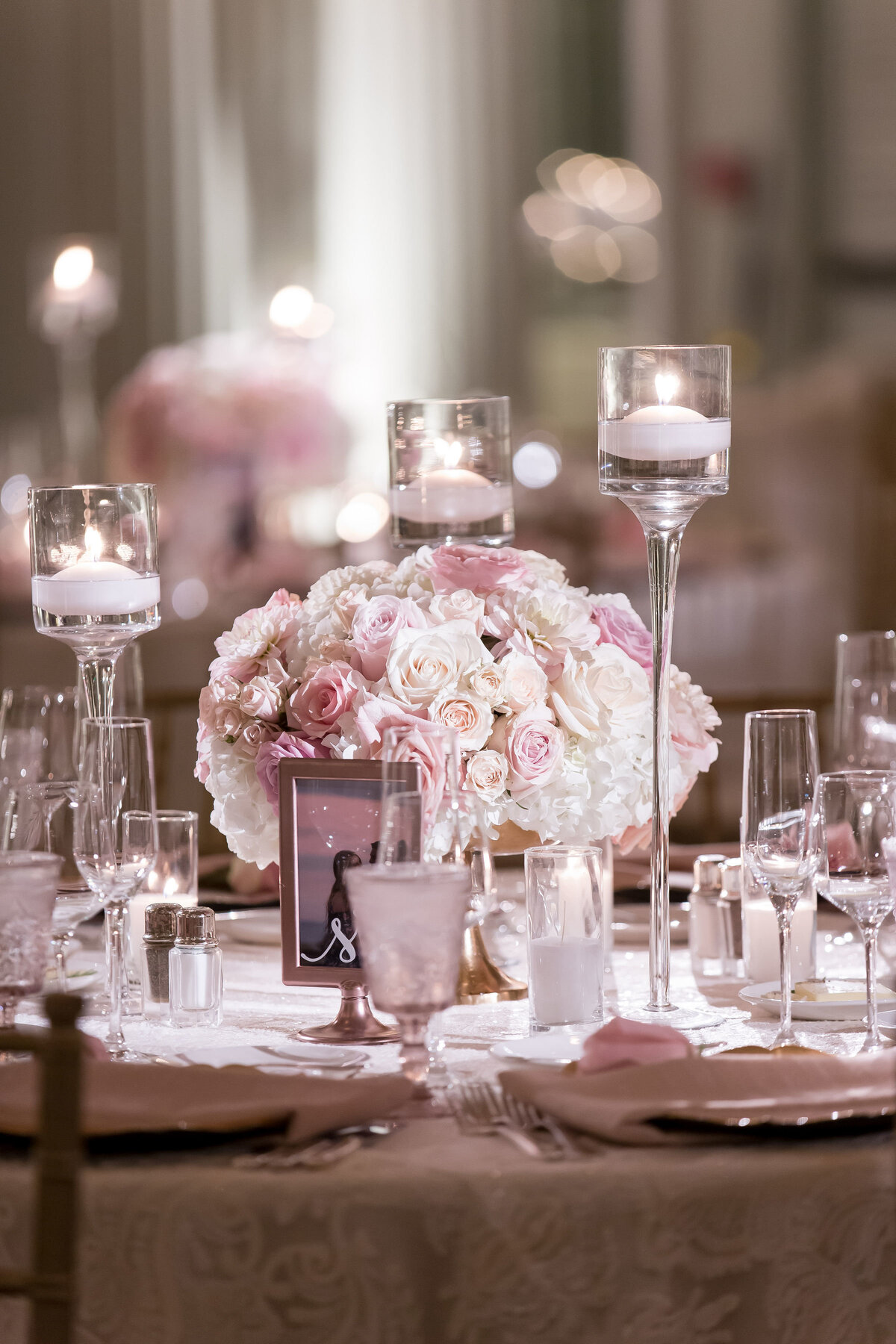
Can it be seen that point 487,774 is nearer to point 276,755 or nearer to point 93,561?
point 276,755

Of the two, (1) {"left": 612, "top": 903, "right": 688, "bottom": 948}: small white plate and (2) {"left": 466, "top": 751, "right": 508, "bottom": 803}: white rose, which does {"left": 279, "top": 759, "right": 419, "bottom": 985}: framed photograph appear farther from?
(1) {"left": 612, "top": 903, "right": 688, "bottom": 948}: small white plate

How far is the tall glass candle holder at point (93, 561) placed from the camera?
1.45 metres

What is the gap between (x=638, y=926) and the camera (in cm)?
180

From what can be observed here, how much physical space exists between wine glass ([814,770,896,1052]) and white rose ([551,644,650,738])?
0.70 feet

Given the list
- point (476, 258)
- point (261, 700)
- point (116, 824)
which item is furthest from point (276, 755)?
point (476, 258)

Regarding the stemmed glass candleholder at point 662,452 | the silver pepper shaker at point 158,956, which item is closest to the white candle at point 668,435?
the stemmed glass candleholder at point 662,452

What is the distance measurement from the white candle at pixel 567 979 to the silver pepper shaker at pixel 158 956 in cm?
34

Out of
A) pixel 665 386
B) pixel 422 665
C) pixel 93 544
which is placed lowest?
pixel 422 665

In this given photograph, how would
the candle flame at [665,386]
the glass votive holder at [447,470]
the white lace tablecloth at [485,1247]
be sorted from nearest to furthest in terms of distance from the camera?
the white lace tablecloth at [485,1247] → the candle flame at [665,386] → the glass votive holder at [447,470]

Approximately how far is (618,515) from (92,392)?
1849 millimetres

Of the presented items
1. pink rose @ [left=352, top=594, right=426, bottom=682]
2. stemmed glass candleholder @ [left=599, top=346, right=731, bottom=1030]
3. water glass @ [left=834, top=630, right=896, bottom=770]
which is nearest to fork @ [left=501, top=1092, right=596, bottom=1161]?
stemmed glass candleholder @ [left=599, top=346, right=731, bottom=1030]

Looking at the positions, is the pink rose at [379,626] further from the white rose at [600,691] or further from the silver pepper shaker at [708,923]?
the silver pepper shaker at [708,923]

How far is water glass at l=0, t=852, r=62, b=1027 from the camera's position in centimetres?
110

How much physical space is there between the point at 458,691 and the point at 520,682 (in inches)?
2.1
